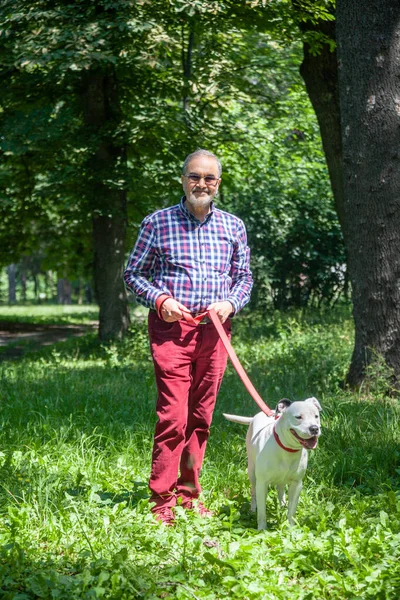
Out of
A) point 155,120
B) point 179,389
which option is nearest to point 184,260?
point 179,389

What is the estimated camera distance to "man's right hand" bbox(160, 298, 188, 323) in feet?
15.3

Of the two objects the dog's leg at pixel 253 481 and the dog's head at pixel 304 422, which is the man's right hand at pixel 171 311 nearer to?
the dog's head at pixel 304 422

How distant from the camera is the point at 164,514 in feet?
16.2

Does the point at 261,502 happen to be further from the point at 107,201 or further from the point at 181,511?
the point at 107,201

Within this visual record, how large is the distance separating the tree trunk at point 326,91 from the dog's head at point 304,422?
24.7 ft

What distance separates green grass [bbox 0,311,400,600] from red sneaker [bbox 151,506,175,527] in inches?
2.5

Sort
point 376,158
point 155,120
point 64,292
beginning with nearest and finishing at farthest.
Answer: point 376,158 → point 155,120 → point 64,292

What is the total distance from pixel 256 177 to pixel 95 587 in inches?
619

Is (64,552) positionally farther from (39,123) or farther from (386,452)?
(39,123)

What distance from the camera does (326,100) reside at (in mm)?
11109

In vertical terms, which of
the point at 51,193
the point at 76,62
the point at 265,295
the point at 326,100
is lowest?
the point at 265,295

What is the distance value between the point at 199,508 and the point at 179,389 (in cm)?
83

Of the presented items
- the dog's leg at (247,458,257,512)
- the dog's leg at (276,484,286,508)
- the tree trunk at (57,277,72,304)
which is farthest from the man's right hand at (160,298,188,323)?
the tree trunk at (57,277,72,304)

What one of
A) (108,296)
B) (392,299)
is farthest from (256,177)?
(392,299)
